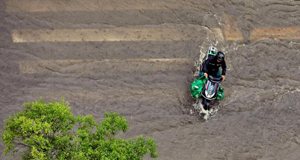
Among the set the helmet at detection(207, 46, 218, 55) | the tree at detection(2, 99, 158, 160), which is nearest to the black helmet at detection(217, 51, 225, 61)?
the helmet at detection(207, 46, 218, 55)

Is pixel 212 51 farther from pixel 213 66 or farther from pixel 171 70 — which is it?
pixel 171 70

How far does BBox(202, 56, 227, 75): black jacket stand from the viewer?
10.1 metres

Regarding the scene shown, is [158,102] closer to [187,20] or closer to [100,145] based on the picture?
[187,20]

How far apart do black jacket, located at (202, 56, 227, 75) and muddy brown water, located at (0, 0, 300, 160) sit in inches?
56.6

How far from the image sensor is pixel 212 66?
33.9ft

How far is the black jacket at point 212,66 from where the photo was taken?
33.2ft

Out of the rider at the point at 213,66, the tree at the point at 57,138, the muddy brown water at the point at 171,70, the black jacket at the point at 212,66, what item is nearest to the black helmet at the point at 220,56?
the rider at the point at 213,66

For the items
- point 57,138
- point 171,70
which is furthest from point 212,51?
point 57,138

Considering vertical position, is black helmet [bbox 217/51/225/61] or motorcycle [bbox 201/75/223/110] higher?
black helmet [bbox 217/51/225/61]

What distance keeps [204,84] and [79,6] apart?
5.17m

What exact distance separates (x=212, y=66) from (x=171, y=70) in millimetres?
1919

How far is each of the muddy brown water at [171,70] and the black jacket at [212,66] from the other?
4.72ft

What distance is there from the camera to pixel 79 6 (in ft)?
39.9

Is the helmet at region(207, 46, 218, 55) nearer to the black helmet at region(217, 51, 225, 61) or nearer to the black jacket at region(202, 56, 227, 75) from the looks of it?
the black jacket at region(202, 56, 227, 75)
